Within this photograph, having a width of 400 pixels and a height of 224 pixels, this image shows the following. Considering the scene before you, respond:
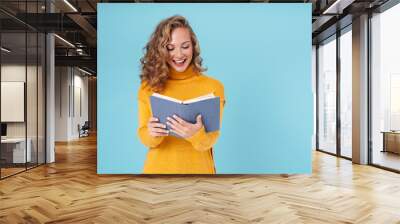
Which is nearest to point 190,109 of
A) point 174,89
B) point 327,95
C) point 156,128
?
point 174,89

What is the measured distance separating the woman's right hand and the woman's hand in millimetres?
131

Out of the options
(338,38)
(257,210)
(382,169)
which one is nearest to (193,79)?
(257,210)

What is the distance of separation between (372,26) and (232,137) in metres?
4.17

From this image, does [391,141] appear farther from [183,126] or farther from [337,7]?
[183,126]

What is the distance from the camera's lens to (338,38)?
9.76 m

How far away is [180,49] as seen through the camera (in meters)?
6.30

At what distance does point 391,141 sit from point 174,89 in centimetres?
467

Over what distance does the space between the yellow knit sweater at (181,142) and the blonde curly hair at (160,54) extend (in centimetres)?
12

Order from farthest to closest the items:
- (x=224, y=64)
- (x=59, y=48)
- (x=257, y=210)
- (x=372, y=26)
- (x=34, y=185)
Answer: (x=59, y=48) < (x=372, y=26) < (x=224, y=64) < (x=34, y=185) < (x=257, y=210)

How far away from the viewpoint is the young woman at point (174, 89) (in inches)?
246

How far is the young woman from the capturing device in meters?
6.25

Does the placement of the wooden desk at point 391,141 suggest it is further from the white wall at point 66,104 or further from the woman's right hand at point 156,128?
the white wall at point 66,104

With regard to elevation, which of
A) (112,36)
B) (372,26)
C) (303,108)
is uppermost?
(372,26)

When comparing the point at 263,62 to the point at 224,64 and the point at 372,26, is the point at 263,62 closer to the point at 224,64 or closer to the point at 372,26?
the point at 224,64
